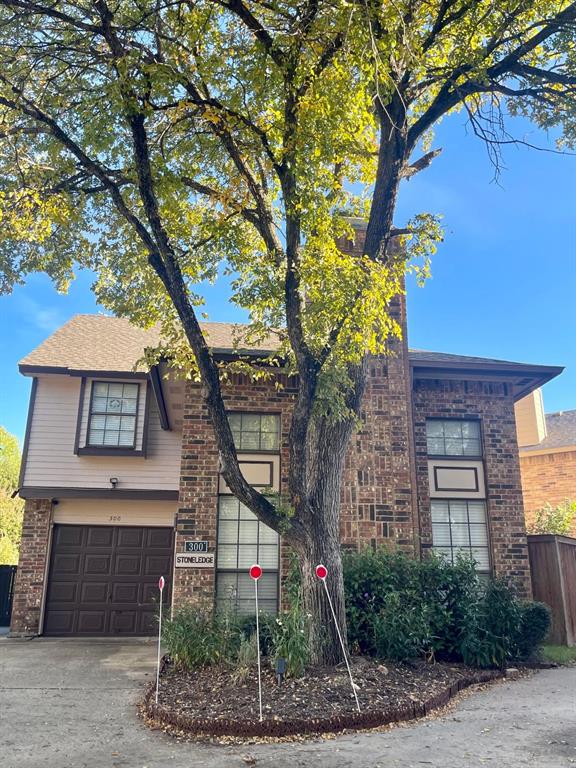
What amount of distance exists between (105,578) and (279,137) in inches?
379

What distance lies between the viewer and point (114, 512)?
522 inches

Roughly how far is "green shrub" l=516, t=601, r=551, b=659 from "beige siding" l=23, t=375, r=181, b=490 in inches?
283

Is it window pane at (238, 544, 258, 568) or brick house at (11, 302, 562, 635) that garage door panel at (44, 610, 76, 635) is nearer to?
brick house at (11, 302, 562, 635)

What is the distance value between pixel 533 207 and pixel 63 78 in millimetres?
10039

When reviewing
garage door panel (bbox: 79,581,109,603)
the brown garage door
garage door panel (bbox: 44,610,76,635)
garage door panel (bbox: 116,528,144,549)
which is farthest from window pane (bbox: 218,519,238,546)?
garage door panel (bbox: 44,610,76,635)

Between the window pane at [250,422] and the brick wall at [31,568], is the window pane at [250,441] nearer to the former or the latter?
the window pane at [250,422]

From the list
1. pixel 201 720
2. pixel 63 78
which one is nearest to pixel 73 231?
pixel 63 78

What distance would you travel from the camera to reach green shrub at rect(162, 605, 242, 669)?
7.34 metres

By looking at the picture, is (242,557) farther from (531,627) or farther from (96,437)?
(96,437)

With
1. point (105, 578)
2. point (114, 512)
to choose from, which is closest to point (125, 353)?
→ point (114, 512)

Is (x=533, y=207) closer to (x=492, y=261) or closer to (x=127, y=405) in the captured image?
(x=492, y=261)

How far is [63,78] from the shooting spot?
820 centimetres

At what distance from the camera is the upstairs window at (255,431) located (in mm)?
10156

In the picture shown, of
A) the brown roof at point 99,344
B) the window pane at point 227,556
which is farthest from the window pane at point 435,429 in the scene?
the window pane at point 227,556
